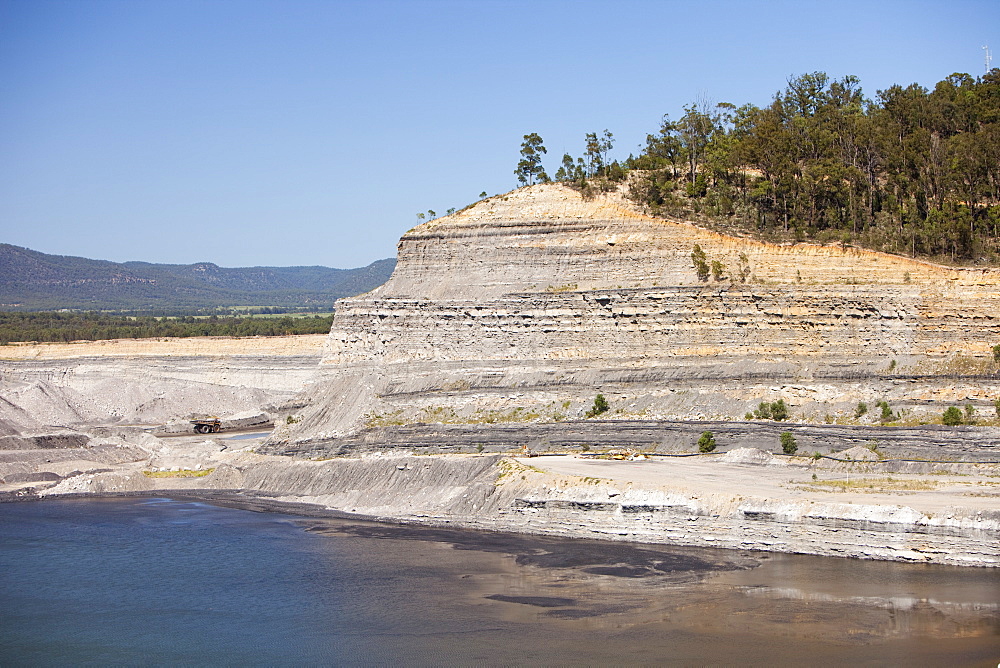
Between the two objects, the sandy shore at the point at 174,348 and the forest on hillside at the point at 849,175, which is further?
the sandy shore at the point at 174,348

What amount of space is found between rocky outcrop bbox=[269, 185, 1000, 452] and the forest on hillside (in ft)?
20.9

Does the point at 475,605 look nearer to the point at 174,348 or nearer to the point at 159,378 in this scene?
the point at 159,378

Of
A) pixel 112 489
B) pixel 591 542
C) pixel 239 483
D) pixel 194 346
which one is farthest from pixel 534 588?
pixel 194 346

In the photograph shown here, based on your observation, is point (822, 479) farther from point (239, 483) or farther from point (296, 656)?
point (239, 483)

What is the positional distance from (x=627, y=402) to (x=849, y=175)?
2469 cm

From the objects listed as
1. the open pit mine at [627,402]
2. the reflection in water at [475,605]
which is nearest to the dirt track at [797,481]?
the open pit mine at [627,402]

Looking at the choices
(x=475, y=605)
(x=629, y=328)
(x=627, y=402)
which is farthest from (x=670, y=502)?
(x=629, y=328)

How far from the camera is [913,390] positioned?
50.8 metres

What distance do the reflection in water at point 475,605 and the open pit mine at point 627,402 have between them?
73.6 inches

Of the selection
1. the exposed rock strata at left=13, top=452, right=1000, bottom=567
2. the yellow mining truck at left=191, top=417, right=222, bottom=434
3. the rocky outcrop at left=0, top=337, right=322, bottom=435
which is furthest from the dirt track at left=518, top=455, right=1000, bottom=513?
the rocky outcrop at left=0, top=337, right=322, bottom=435

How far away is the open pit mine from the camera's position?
4181cm

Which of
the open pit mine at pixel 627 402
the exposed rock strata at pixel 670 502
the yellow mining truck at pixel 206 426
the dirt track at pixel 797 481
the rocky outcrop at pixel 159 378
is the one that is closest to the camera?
the exposed rock strata at pixel 670 502

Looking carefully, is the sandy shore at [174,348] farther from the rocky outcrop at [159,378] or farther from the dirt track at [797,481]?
the dirt track at [797,481]

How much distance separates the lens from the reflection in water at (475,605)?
1208 inches
